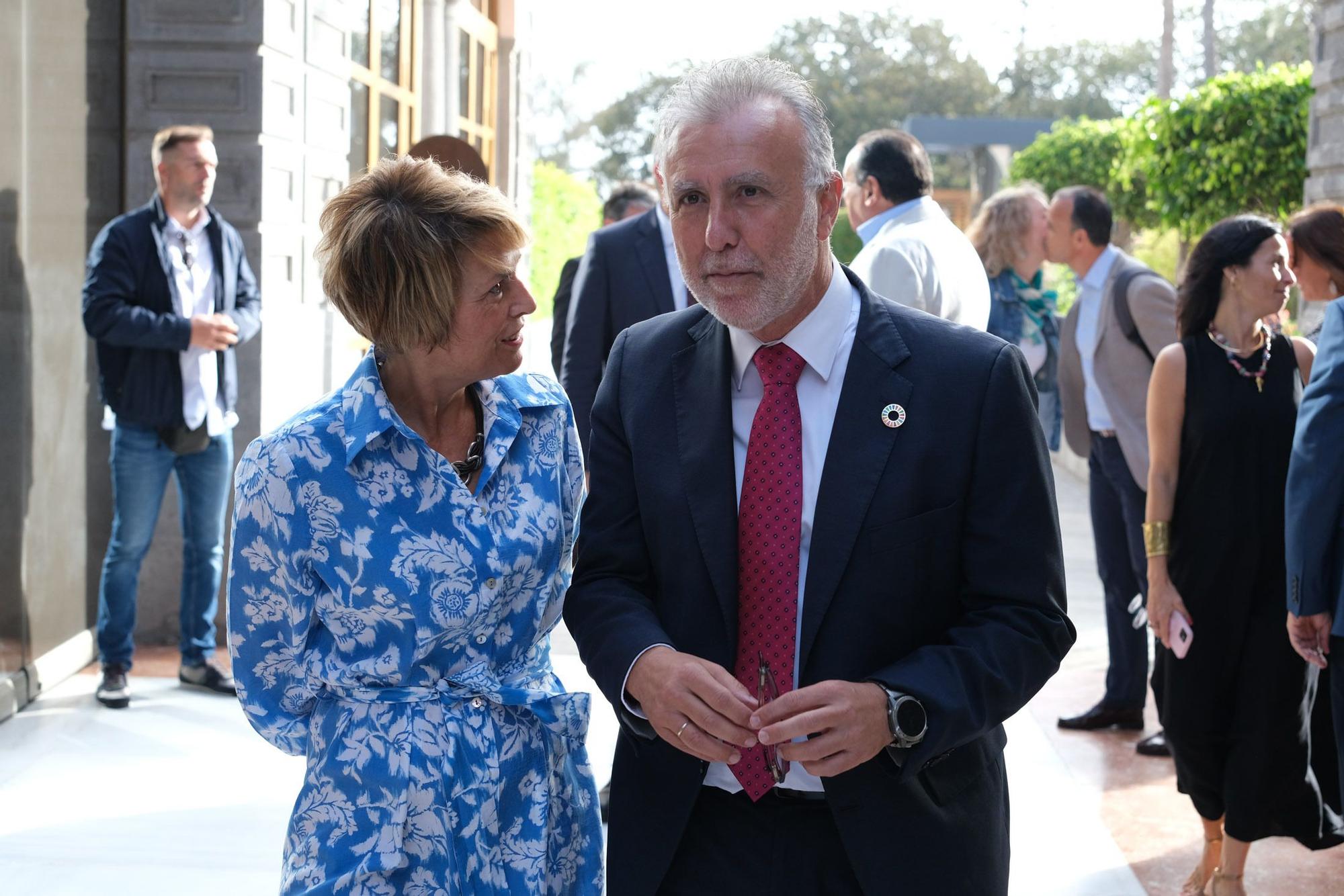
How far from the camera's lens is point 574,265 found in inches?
297

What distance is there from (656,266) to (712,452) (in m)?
3.30

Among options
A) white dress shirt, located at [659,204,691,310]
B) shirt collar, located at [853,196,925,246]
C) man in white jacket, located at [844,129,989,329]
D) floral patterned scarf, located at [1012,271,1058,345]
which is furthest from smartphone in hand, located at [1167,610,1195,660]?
floral patterned scarf, located at [1012,271,1058,345]

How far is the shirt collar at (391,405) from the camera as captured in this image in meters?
2.26

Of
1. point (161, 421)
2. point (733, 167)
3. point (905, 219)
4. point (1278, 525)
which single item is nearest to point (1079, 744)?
point (1278, 525)

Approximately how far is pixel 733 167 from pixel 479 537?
2.34 ft

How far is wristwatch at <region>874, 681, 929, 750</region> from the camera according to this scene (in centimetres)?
187

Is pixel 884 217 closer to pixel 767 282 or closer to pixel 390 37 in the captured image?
pixel 767 282

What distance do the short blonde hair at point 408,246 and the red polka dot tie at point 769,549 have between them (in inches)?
22.9

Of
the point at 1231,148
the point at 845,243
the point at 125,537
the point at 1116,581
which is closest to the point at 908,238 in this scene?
the point at 1116,581

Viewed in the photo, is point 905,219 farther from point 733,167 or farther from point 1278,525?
point 733,167

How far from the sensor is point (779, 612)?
6.70 ft

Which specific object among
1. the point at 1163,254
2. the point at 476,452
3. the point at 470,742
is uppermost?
the point at 1163,254

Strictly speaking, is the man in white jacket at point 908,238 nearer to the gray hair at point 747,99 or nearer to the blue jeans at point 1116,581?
the blue jeans at point 1116,581

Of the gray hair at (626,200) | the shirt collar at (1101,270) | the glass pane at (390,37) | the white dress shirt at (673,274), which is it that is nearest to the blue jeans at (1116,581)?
the shirt collar at (1101,270)
